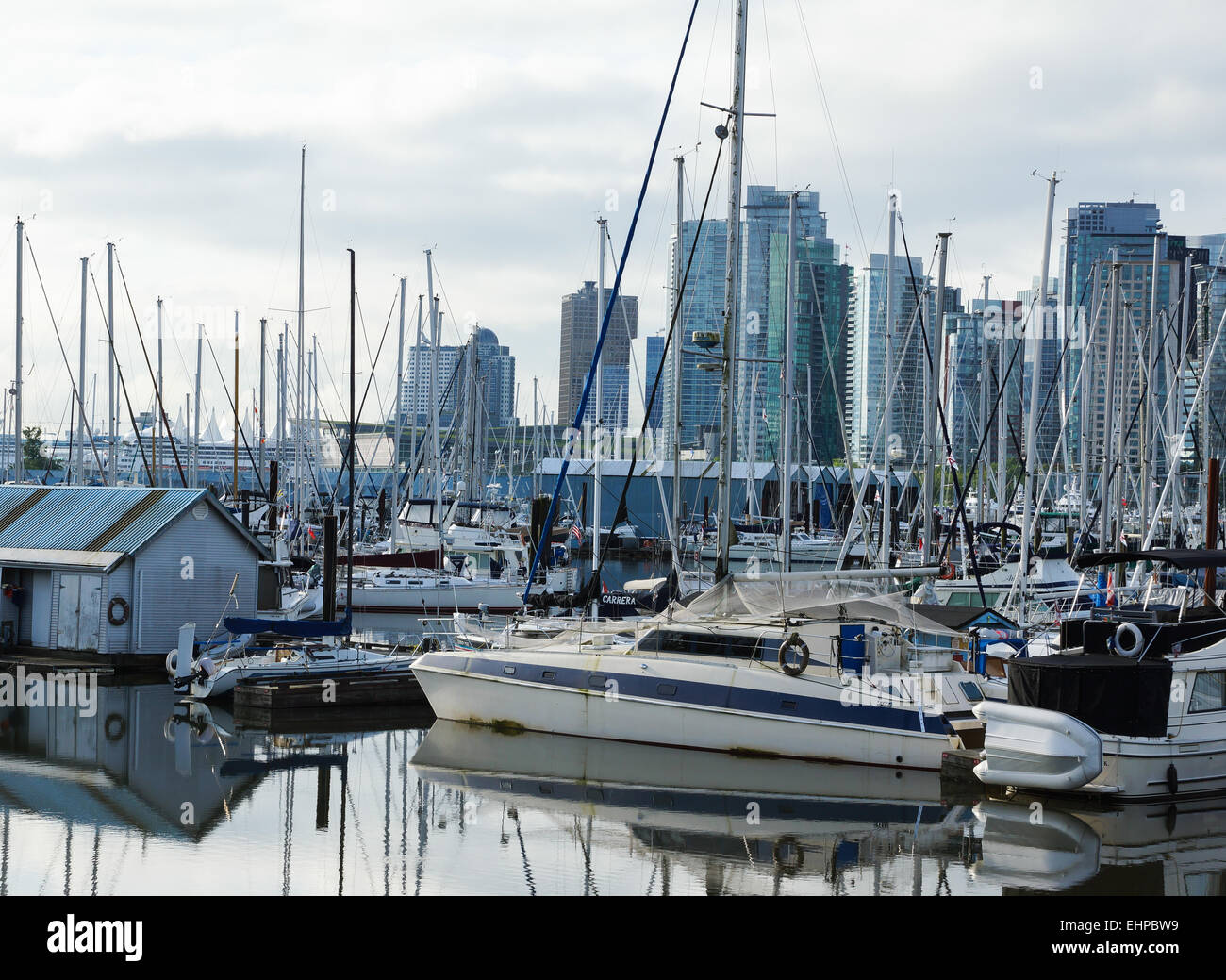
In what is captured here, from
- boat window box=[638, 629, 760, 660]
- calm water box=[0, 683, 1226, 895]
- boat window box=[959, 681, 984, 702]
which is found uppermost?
boat window box=[638, 629, 760, 660]

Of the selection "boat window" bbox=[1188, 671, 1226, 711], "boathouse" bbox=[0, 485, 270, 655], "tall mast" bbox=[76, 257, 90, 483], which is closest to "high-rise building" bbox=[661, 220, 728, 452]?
"boat window" bbox=[1188, 671, 1226, 711]

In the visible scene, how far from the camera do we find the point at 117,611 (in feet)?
103

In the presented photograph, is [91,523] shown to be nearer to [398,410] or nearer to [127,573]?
[127,573]

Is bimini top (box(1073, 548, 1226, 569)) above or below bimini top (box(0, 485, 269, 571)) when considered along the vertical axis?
above

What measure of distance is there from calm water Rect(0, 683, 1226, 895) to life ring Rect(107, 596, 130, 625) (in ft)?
21.1

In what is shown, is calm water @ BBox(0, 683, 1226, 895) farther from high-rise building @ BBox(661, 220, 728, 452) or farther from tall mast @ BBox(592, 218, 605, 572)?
tall mast @ BBox(592, 218, 605, 572)

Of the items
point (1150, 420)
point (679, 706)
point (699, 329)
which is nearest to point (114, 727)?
point (679, 706)

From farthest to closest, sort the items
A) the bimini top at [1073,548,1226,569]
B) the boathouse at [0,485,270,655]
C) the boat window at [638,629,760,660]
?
the boathouse at [0,485,270,655] < the boat window at [638,629,760,660] < the bimini top at [1073,548,1226,569]

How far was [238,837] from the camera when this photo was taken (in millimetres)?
17734

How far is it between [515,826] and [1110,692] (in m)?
9.19

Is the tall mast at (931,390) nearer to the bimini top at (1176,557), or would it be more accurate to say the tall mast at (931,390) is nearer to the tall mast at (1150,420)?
the tall mast at (1150,420)

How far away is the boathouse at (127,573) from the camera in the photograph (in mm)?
31359

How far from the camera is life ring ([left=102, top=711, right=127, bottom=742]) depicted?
966 inches
